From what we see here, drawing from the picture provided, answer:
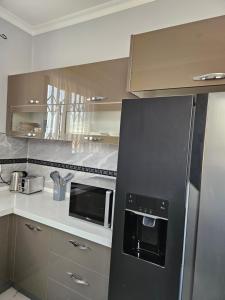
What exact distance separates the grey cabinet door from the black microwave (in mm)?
284

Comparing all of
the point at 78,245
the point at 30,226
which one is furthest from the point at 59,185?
the point at 78,245

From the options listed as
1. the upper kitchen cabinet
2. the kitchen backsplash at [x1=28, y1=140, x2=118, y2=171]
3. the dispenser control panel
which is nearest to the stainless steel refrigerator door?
the dispenser control panel

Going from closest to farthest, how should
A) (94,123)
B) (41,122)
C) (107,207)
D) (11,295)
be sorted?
1. (107,207)
2. (94,123)
3. (11,295)
4. (41,122)

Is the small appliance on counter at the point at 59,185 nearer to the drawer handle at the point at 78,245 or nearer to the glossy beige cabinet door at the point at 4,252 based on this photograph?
the glossy beige cabinet door at the point at 4,252

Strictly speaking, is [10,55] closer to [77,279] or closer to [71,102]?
[71,102]

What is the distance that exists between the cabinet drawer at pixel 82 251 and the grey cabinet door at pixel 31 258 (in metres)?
0.11

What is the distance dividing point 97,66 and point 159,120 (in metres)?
0.83

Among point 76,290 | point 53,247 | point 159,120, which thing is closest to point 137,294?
point 76,290

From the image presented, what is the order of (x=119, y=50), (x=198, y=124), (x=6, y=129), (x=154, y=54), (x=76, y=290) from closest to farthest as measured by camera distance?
(x=198, y=124) → (x=154, y=54) → (x=76, y=290) → (x=119, y=50) → (x=6, y=129)

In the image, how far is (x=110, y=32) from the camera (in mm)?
1877

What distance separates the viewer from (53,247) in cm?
158

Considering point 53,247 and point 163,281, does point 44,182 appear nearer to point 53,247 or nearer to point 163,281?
point 53,247

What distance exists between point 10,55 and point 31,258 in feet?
6.12

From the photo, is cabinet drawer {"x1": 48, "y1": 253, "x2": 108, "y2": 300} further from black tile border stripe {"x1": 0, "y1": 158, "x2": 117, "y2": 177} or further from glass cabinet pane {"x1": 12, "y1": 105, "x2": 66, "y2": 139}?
glass cabinet pane {"x1": 12, "y1": 105, "x2": 66, "y2": 139}
